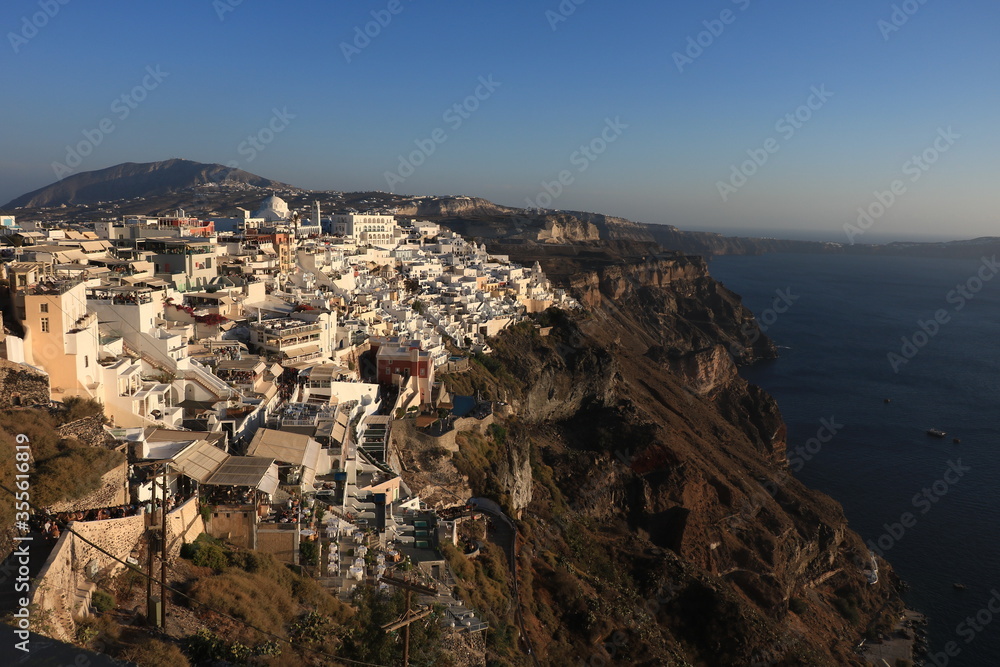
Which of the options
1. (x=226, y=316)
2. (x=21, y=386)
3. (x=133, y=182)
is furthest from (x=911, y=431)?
(x=133, y=182)

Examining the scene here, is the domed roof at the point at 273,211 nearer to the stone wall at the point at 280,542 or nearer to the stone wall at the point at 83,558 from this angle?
the stone wall at the point at 280,542

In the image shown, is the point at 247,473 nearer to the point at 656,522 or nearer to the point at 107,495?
the point at 107,495

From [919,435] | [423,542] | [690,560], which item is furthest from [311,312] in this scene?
[919,435]

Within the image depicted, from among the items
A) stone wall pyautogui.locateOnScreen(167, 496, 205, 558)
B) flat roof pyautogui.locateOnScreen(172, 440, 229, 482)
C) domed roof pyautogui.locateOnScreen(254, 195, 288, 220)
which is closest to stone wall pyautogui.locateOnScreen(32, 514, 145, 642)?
stone wall pyautogui.locateOnScreen(167, 496, 205, 558)

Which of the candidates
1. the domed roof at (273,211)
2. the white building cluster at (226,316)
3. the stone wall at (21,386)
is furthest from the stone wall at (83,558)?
the domed roof at (273,211)

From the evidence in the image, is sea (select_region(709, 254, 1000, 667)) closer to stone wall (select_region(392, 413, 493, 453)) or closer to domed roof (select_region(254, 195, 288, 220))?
stone wall (select_region(392, 413, 493, 453))

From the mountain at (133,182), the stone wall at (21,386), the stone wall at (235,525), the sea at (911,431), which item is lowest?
the sea at (911,431)

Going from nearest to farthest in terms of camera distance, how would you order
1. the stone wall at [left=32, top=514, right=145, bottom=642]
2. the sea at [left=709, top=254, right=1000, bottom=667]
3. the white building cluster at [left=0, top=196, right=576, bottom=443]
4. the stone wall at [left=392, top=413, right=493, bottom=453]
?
the stone wall at [left=32, top=514, right=145, bottom=642] → the white building cluster at [left=0, top=196, right=576, bottom=443] → the stone wall at [left=392, top=413, right=493, bottom=453] → the sea at [left=709, top=254, right=1000, bottom=667]

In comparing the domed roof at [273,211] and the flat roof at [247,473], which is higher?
the domed roof at [273,211]
